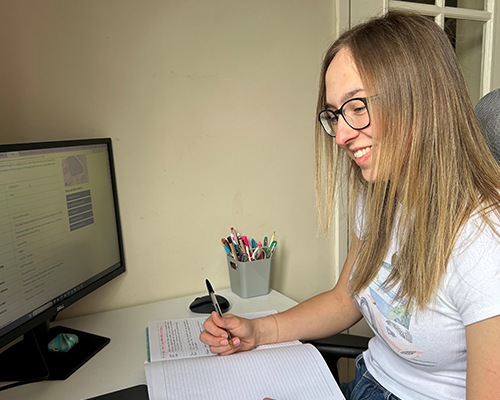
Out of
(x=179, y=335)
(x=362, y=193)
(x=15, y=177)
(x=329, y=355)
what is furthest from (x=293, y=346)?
(x=15, y=177)

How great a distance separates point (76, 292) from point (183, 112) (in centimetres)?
58

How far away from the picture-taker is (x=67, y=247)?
99 centimetres

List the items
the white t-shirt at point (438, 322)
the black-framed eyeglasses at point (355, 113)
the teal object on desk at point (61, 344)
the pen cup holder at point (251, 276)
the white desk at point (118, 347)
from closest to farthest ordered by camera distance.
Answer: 1. the white t-shirt at point (438, 322)
2. the black-framed eyeglasses at point (355, 113)
3. the white desk at point (118, 347)
4. the teal object on desk at point (61, 344)
5. the pen cup holder at point (251, 276)

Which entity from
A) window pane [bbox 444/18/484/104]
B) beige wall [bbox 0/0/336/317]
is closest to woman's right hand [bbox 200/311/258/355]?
beige wall [bbox 0/0/336/317]

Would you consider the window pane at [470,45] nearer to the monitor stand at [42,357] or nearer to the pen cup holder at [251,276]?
the pen cup holder at [251,276]

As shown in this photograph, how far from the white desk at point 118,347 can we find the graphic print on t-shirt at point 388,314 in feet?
1.18

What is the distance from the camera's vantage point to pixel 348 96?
0.76 m

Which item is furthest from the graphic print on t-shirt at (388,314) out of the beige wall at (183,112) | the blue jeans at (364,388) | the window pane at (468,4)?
the window pane at (468,4)

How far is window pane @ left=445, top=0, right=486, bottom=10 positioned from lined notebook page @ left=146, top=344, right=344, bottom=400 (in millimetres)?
1156

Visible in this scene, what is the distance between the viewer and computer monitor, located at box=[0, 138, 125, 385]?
32.5 inches

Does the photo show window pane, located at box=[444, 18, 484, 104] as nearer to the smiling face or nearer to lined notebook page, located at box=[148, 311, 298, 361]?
the smiling face

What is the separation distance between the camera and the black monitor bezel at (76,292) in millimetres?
819

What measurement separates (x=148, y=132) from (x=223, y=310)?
547 millimetres

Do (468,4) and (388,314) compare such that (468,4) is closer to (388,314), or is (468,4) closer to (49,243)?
(388,314)
